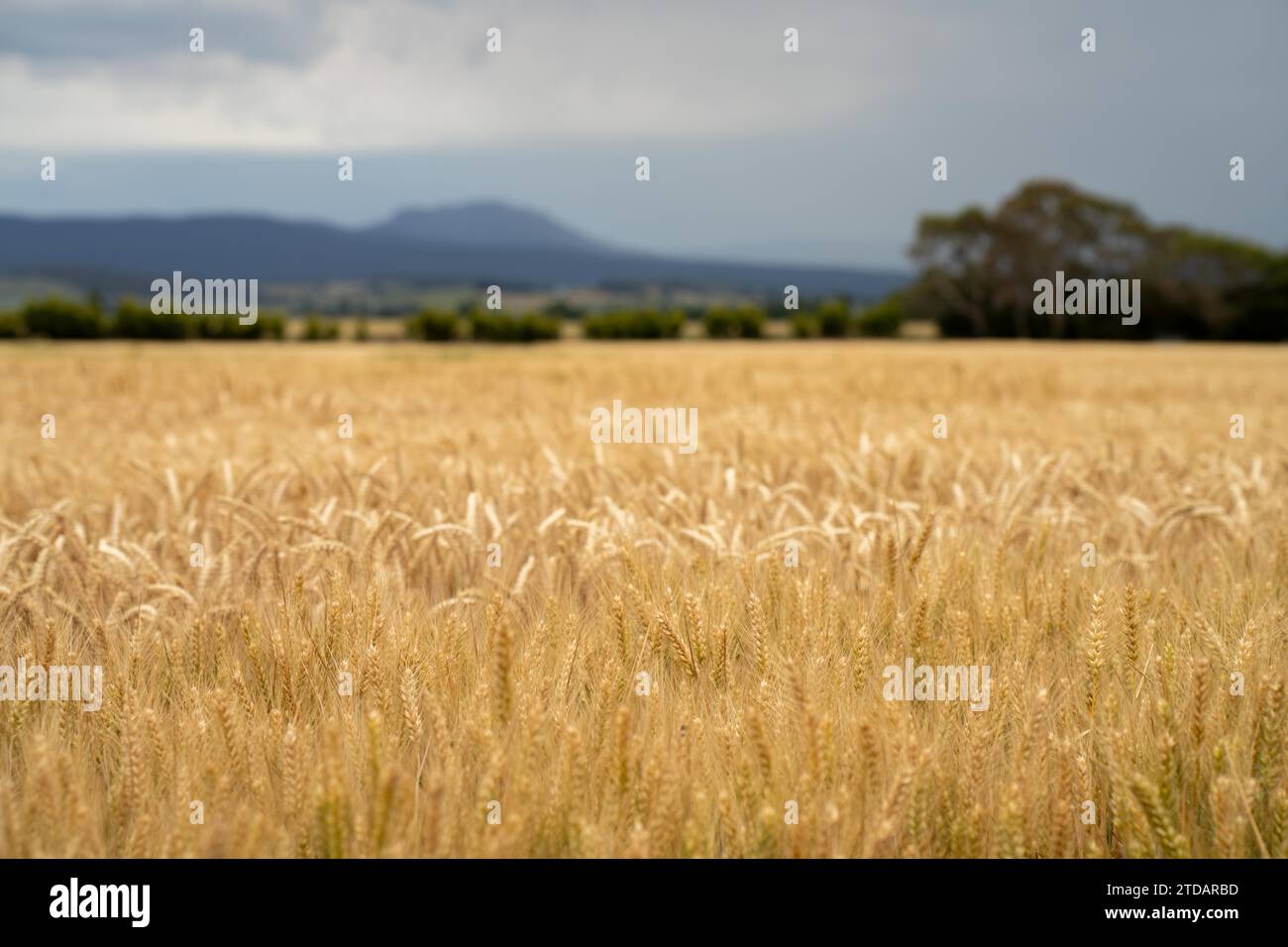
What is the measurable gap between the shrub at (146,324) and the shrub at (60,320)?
1.16 metres

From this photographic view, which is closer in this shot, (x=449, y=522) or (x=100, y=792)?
(x=100, y=792)

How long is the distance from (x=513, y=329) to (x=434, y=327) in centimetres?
571

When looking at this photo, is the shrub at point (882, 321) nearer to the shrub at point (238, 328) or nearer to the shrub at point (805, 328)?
the shrub at point (805, 328)

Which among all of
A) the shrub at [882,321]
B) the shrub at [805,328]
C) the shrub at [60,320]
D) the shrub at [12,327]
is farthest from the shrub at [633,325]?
the shrub at [12,327]

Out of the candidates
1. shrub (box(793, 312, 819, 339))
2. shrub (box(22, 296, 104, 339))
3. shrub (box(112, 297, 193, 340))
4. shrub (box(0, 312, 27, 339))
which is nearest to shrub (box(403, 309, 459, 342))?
shrub (box(112, 297, 193, 340))

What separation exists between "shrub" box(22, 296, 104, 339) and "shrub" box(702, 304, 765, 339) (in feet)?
120

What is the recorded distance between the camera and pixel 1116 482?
466 centimetres

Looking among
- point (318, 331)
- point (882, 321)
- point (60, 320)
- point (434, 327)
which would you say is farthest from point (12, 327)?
point (882, 321)

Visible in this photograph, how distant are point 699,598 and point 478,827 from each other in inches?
34.0

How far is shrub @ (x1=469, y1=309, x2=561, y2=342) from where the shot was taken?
177 ft

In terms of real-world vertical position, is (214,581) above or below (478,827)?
above

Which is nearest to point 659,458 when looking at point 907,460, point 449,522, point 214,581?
point 907,460

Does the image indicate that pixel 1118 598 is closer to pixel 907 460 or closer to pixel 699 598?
pixel 699 598
